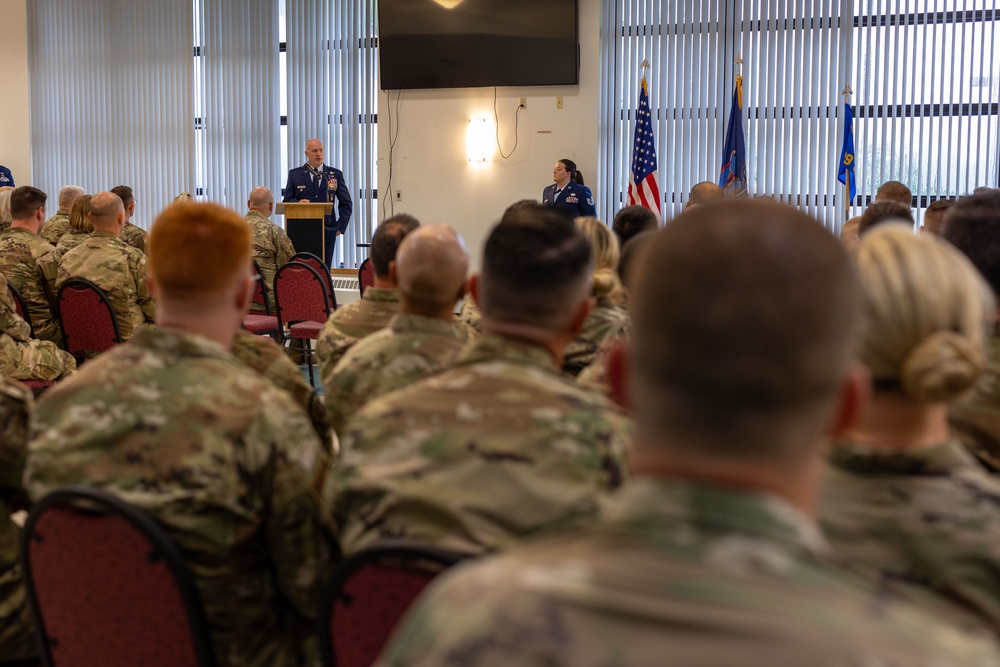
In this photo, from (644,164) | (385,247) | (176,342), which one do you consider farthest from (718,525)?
(644,164)

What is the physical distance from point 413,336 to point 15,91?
14411 millimetres

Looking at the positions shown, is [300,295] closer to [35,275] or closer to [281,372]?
[35,275]

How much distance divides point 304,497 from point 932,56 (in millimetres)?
10604


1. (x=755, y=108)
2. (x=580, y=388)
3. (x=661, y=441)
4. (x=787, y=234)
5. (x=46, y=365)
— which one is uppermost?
(x=755, y=108)

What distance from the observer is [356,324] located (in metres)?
3.69

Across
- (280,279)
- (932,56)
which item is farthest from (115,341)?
(932,56)

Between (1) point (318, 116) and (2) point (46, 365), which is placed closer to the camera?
(2) point (46, 365)

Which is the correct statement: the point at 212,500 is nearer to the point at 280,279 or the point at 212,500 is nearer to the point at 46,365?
the point at 46,365

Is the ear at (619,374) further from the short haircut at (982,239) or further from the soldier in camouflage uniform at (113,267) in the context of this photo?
the soldier in camouflage uniform at (113,267)

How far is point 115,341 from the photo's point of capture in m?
5.61

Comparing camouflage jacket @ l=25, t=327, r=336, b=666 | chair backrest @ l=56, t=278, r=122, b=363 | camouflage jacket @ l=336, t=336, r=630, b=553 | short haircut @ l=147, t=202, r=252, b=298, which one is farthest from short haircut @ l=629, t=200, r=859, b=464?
chair backrest @ l=56, t=278, r=122, b=363

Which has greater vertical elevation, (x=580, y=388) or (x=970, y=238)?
(x=970, y=238)

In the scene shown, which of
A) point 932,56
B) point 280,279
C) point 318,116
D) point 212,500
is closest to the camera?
point 212,500

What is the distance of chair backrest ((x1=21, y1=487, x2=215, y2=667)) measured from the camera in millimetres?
1681
